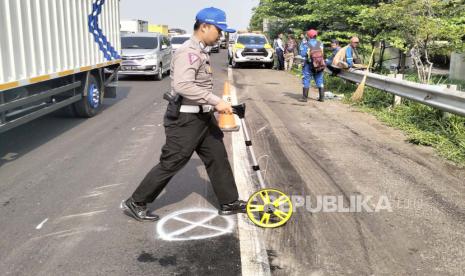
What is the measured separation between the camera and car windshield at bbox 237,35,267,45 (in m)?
24.4

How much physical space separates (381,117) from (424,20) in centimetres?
284

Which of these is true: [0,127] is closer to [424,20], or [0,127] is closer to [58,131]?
[58,131]

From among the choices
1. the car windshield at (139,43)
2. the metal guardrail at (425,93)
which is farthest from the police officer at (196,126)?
the car windshield at (139,43)

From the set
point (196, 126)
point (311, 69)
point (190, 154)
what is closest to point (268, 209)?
point (190, 154)

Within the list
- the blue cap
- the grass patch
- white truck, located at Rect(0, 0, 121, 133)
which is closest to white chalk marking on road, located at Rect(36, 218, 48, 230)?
the blue cap

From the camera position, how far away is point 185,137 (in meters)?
4.05

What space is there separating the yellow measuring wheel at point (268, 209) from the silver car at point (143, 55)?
44.8 feet

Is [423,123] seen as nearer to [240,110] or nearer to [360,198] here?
[360,198]

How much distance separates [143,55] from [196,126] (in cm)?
1376

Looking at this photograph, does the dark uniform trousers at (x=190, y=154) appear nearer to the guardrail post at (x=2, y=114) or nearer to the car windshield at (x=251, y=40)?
the guardrail post at (x=2, y=114)

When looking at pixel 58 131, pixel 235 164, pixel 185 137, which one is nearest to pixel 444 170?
pixel 235 164

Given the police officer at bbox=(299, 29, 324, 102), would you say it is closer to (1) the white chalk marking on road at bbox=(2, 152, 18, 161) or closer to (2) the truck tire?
(2) the truck tire

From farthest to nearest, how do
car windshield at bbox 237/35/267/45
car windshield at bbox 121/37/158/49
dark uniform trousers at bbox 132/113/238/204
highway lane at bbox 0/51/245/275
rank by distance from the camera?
car windshield at bbox 237/35/267/45 < car windshield at bbox 121/37/158/49 < dark uniform trousers at bbox 132/113/238/204 < highway lane at bbox 0/51/245/275

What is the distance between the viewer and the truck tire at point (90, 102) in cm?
958
